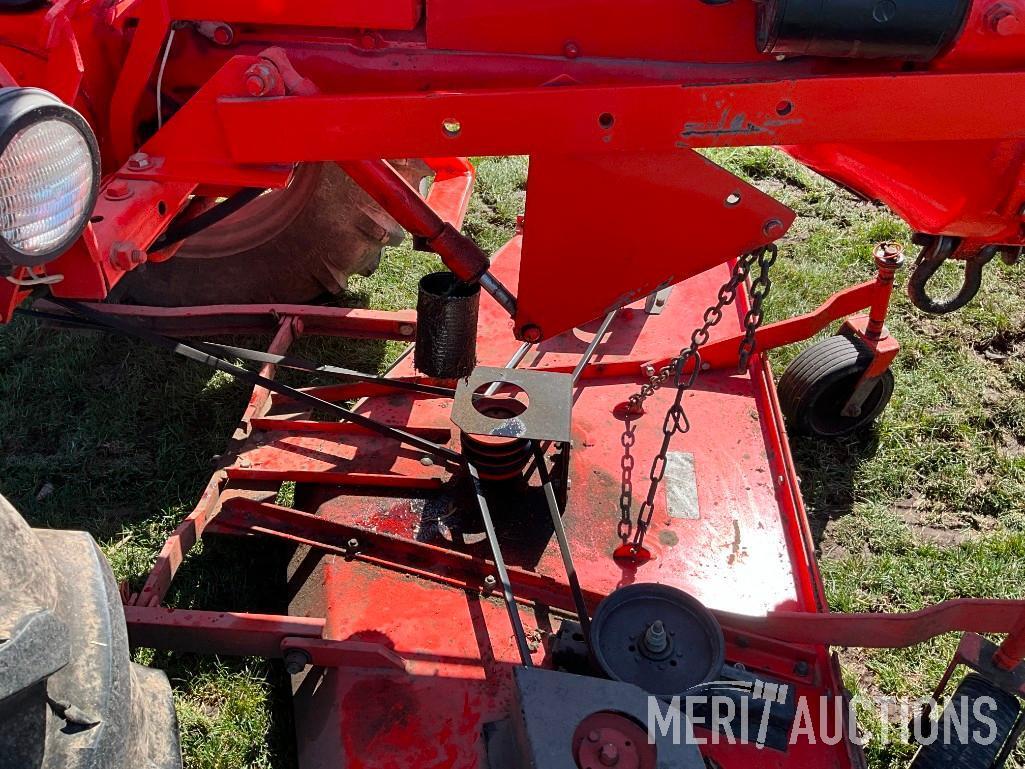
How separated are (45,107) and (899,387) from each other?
341cm

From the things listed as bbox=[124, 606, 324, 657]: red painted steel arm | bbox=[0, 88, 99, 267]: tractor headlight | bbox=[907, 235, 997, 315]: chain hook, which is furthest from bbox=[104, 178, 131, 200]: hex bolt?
bbox=[907, 235, 997, 315]: chain hook

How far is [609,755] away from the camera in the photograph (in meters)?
1.74

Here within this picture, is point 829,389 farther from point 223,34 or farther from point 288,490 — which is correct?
point 223,34

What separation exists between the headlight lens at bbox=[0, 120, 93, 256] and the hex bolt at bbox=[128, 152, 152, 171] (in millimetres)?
361

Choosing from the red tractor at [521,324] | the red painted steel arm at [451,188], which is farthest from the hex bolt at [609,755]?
the red painted steel arm at [451,188]

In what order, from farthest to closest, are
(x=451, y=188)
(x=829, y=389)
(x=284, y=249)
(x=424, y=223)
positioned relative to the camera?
(x=451, y=188)
(x=284, y=249)
(x=829, y=389)
(x=424, y=223)

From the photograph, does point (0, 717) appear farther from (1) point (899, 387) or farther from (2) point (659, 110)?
(1) point (899, 387)

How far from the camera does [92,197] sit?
1.61 m

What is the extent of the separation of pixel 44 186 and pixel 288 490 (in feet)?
6.12

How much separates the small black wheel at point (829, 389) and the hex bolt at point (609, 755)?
1953mm

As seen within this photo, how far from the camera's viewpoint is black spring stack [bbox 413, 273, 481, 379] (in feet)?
8.64

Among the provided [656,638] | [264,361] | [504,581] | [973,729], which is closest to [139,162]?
[264,361]

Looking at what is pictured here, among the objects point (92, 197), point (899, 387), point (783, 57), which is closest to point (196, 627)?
point (92, 197)

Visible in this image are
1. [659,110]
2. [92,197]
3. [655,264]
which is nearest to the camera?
[92,197]
